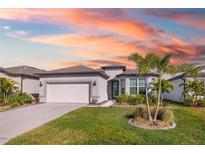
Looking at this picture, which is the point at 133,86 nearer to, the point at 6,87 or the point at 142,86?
the point at 142,86

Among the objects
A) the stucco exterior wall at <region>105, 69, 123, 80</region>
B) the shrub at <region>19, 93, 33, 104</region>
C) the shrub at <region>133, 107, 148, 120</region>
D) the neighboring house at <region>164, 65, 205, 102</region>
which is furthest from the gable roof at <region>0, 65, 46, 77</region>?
the neighboring house at <region>164, 65, 205, 102</region>

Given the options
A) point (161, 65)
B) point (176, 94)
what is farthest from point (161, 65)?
point (176, 94)

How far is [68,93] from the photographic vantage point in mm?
17156

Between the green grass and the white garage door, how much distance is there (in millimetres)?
5477

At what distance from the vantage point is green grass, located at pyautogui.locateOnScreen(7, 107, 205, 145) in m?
8.39

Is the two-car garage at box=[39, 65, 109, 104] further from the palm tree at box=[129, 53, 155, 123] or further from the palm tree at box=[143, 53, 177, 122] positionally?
the palm tree at box=[143, 53, 177, 122]

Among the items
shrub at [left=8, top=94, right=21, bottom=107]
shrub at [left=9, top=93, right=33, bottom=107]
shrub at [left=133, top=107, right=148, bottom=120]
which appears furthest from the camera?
shrub at [left=9, top=93, right=33, bottom=107]

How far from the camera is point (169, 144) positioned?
8219 millimetres

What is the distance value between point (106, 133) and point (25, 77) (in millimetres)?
11349

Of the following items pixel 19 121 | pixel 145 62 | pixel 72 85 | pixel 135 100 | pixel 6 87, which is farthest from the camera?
pixel 135 100
